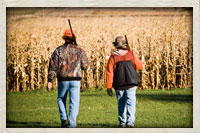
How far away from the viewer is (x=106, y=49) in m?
16.5

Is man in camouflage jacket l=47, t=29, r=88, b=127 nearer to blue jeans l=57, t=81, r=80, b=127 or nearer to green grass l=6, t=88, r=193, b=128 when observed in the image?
blue jeans l=57, t=81, r=80, b=127

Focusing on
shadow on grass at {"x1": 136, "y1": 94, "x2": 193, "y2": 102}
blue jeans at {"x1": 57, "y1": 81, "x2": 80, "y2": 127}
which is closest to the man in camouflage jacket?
blue jeans at {"x1": 57, "y1": 81, "x2": 80, "y2": 127}

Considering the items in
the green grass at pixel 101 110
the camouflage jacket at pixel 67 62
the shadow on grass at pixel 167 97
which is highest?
the camouflage jacket at pixel 67 62

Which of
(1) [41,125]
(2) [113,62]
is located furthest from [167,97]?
(2) [113,62]

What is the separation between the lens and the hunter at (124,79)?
8891 mm

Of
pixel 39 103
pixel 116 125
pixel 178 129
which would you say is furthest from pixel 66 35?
pixel 39 103

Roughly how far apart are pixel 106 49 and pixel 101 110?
5.22 m

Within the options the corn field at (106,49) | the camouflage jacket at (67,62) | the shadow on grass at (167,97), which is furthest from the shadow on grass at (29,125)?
the corn field at (106,49)

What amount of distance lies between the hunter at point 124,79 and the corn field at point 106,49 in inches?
268

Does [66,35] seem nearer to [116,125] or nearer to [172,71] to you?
[116,125]

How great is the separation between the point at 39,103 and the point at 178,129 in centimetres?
464

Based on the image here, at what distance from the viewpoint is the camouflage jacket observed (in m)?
8.88
